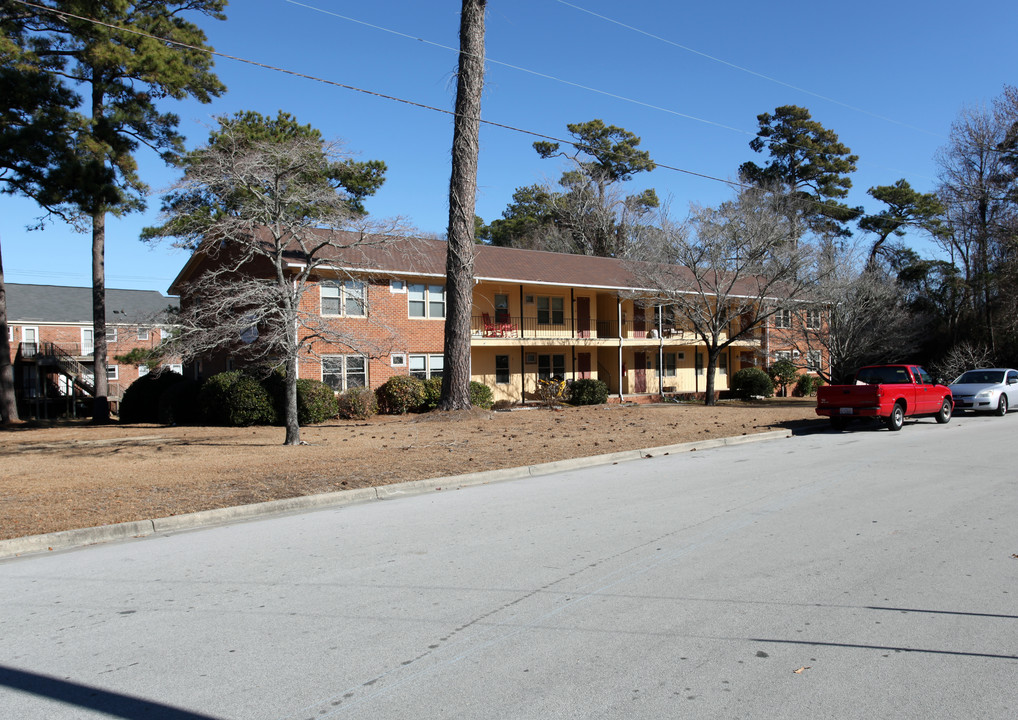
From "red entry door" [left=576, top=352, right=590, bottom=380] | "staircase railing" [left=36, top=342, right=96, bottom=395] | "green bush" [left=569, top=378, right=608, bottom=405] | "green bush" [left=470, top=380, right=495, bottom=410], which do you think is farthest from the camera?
"staircase railing" [left=36, top=342, right=96, bottom=395]

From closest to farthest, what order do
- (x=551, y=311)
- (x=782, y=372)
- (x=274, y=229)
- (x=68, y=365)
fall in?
(x=274, y=229), (x=551, y=311), (x=782, y=372), (x=68, y=365)

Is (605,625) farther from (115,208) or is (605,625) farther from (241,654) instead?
(115,208)

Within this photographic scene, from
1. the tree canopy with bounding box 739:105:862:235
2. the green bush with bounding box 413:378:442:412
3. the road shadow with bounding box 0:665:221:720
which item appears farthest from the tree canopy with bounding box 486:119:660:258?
the road shadow with bounding box 0:665:221:720

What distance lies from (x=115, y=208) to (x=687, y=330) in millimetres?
24135

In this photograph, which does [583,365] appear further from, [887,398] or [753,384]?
[887,398]

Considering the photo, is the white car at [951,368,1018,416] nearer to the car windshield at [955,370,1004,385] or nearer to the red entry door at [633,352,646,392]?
the car windshield at [955,370,1004,385]

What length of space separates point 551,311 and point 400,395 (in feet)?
36.7

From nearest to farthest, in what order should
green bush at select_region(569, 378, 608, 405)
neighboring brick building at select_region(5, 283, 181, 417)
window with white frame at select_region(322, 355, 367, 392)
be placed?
window with white frame at select_region(322, 355, 367, 392) → green bush at select_region(569, 378, 608, 405) → neighboring brick building at select_region(5, 283, 181, 417)

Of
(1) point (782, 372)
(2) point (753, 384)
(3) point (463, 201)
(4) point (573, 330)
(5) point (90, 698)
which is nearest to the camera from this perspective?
(5) point (90, 698)

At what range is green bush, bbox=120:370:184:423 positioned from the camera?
26.6m

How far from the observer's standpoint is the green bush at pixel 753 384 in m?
35.5

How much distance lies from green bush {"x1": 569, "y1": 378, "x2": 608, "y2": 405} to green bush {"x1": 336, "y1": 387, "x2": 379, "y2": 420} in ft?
32.0

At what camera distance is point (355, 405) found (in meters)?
24.7

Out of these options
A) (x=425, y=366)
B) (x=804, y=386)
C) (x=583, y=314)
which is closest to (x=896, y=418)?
(x=425, y=366)
